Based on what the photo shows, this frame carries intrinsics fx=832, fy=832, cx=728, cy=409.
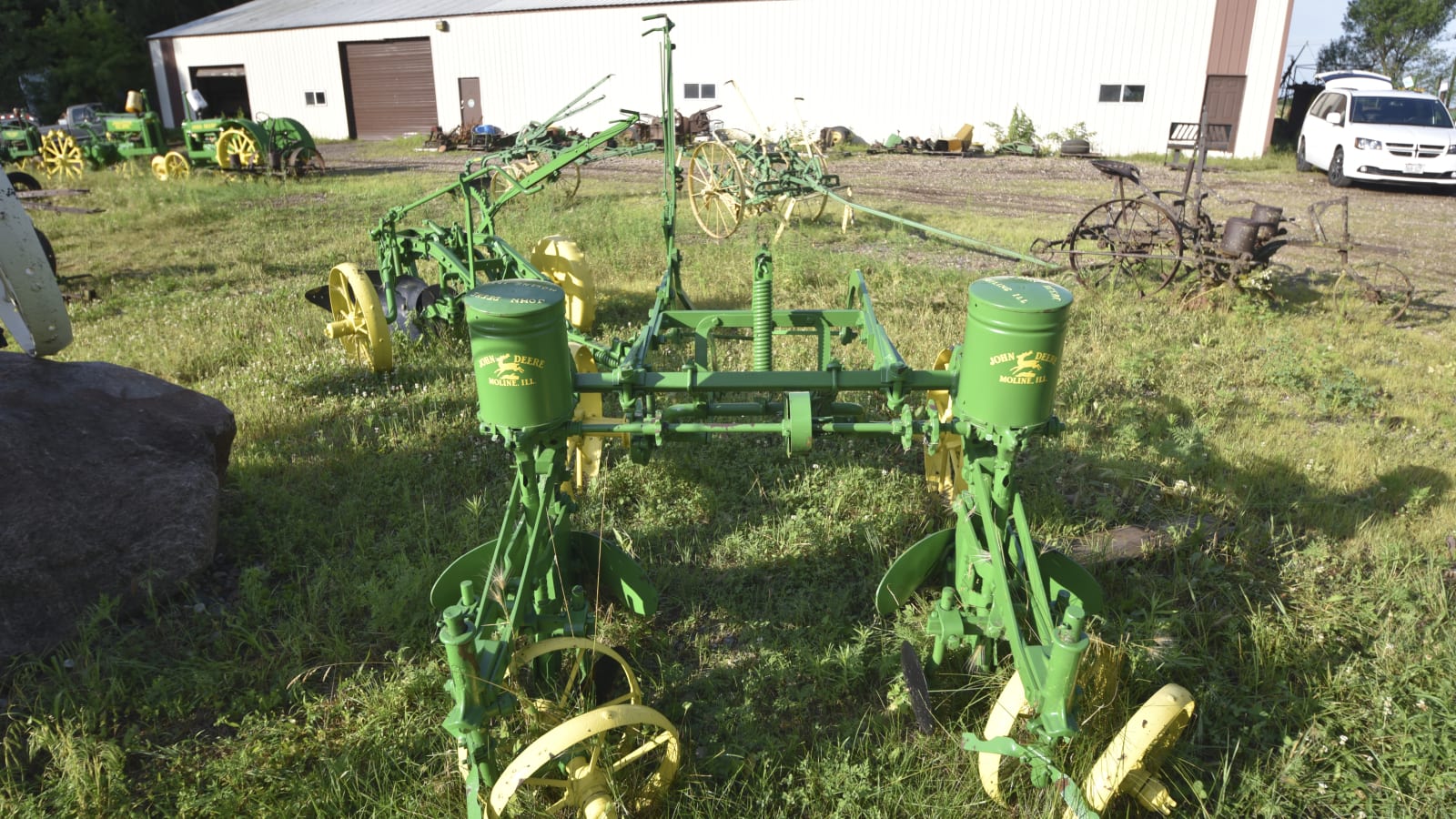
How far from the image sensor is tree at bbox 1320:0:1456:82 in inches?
1367

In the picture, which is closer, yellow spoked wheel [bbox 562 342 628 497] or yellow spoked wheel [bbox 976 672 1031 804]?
yellow spoked wheel [bbox 976 672 1031 804]

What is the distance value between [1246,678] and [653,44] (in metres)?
22.1

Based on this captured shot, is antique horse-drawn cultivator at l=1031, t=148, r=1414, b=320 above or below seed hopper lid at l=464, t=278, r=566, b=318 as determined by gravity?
below

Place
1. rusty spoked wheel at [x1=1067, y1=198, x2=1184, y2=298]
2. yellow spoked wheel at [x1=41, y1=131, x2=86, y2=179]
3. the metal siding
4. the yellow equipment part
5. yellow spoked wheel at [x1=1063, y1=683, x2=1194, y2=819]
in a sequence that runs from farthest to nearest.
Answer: the metal siding, yellow spoked wheel at [x1=41, y1=131, x2=86, y2=179], rusty spoked wheel at [x1=1067, y1=198, x2=1184, y2=298], the yellow equipment part, yellow spoked wheel at [x1=1063, y1=683, x2=1194, y2=819]

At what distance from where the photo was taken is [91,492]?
3.48 m

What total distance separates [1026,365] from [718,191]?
27.6ft

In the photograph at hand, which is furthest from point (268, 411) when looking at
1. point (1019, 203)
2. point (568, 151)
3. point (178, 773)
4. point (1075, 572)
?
point (1019, 203)

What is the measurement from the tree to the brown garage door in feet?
123

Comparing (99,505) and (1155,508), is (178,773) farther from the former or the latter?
(1155,508)

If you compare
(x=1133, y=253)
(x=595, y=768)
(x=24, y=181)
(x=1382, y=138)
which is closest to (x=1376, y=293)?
(x=1133, y=253)

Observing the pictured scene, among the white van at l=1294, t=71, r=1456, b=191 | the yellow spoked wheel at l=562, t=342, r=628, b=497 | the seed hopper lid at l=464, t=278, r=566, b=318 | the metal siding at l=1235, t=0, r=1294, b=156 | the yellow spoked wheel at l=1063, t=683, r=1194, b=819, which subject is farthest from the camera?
the metal siding at l=1235, t=0, r=1294, b=156

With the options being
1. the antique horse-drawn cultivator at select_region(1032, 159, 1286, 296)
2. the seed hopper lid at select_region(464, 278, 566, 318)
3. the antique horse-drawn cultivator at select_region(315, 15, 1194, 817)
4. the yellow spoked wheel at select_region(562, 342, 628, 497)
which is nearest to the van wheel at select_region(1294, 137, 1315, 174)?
the antique horse-drawn cultivator at select_region(1032, 159, 1286, 296)

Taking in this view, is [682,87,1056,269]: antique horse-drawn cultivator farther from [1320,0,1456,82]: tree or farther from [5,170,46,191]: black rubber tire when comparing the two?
[1320,0,1456,82]: tree

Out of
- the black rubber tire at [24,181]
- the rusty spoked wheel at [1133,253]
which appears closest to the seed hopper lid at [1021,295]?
the rusty spoked wheel at [1133,253]
